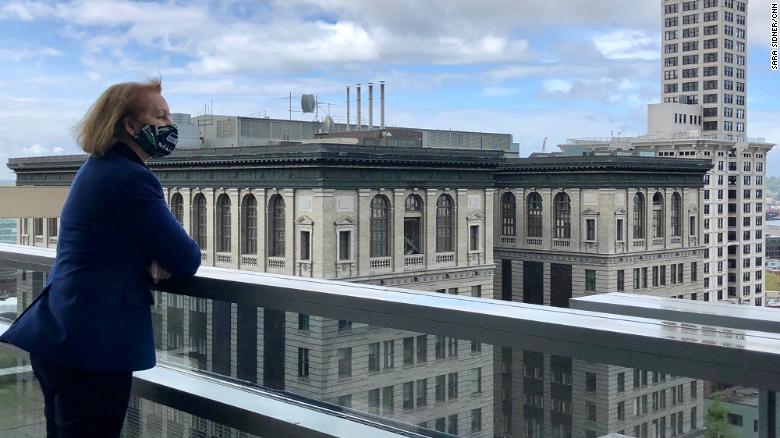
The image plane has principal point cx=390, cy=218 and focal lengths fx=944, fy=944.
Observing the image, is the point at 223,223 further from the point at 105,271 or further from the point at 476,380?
the point at 476,380

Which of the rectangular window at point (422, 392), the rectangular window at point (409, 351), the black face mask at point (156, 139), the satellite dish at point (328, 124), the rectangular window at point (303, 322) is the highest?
the satellite dish at point (328, 124)

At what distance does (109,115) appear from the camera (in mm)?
2434

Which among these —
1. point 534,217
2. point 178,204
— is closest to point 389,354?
Answer: point 178,204

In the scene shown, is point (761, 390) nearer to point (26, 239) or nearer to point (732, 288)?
point (26, 239)

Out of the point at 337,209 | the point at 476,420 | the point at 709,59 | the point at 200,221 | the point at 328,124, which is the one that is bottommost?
the point at 200,221

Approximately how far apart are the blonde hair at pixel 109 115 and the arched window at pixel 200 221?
41.7m

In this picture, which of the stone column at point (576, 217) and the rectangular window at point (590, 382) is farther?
the stone column at point (576, 217)

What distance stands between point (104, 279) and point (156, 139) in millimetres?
398

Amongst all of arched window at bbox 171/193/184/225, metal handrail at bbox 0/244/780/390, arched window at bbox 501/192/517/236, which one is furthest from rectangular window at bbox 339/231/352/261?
metal handrail at bbox 0/244/780/390

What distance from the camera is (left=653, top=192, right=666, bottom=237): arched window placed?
52.7 metres

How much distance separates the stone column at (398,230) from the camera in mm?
41688

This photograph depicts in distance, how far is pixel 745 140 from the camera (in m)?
84.8

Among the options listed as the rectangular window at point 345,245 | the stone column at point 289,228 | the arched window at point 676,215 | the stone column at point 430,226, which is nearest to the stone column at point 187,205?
the stone column at point 289,228

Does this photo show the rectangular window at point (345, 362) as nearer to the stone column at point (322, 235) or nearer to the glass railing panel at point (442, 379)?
the glass railing panel at point (442, 379)
